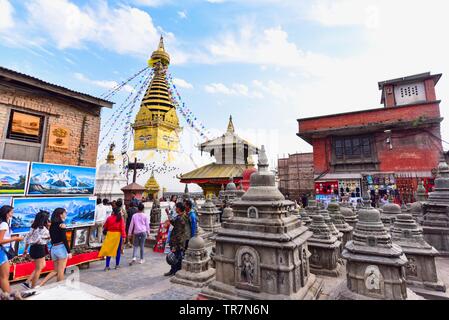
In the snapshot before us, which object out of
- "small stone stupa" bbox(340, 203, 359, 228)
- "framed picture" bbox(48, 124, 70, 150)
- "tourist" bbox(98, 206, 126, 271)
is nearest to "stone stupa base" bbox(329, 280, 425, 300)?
"small stone stupa" bbox(340, 203, 359, 228)

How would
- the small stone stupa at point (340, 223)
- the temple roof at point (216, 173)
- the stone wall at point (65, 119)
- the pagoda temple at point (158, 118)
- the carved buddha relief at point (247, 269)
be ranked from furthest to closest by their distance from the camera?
the pagoda temple at point (158, 118) → the temple roof at point (216, 173) → the small stone stupa at point (340, 223) → the stone wall at point (65, 119) → the carved buddha relief at point (247, 269)

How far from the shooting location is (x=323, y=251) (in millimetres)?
5230

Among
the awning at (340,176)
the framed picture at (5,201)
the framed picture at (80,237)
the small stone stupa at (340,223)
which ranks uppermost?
the awning at (340,176)

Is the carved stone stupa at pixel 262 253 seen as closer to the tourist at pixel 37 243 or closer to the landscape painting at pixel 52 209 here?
the tourist at pixel 37 243

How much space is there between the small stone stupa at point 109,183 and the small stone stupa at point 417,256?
15.3 meters

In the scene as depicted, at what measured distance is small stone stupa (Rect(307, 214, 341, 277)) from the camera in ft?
17.0

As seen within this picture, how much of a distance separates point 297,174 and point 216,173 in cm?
1200

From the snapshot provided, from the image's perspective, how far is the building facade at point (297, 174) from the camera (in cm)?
2514

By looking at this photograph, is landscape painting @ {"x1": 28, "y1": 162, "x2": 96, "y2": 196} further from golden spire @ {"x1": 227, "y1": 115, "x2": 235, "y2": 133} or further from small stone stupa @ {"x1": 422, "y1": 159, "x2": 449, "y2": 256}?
golden spire @ {"x1": 227, "y1": 115, "x2": 235, "y2": 133}

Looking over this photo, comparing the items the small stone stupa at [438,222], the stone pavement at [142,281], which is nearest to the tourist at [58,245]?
the stone pavement at [142,281]

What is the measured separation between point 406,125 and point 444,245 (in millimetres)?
10587
